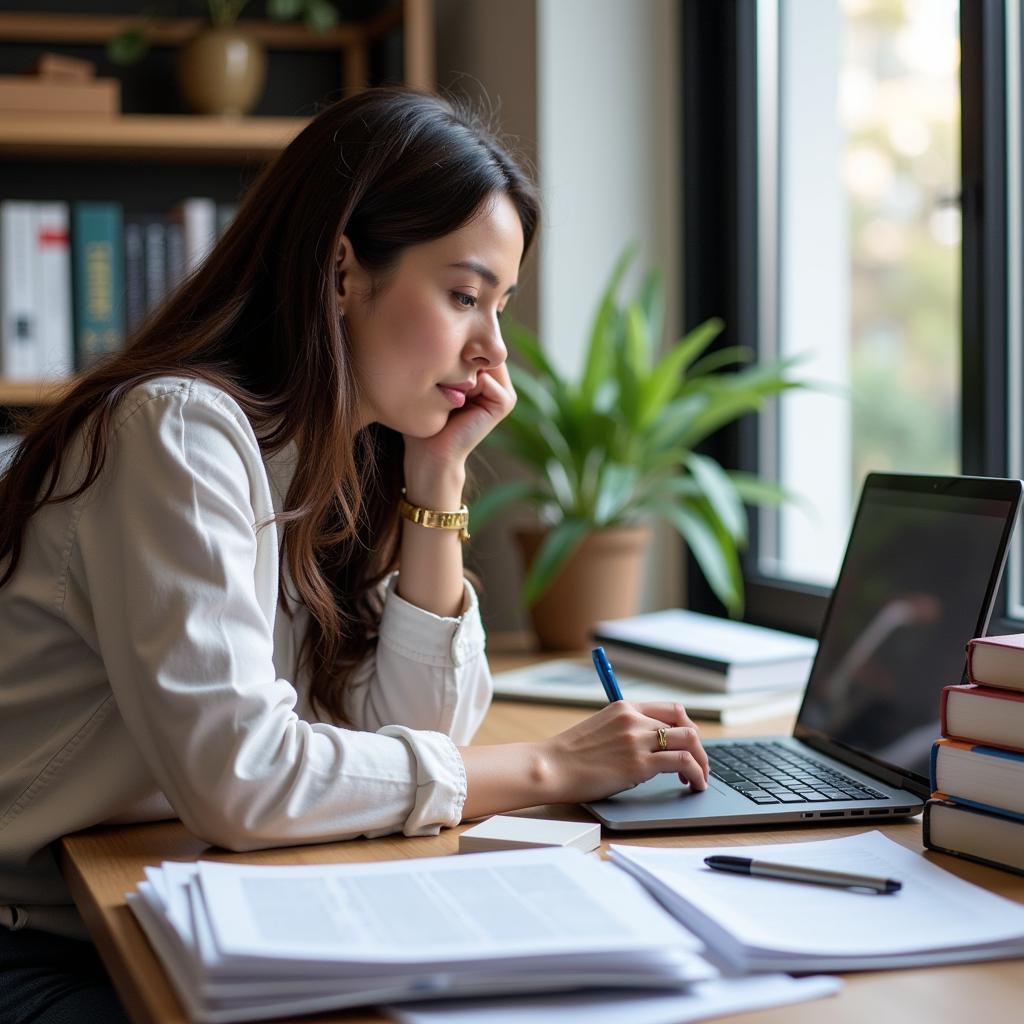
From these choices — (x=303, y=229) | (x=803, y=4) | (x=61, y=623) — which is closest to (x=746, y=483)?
(x=803, y=4)

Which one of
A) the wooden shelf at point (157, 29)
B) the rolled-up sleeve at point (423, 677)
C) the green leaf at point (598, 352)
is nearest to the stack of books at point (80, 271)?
the wooden shelf at point (157, 29)

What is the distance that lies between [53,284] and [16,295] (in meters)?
0.06

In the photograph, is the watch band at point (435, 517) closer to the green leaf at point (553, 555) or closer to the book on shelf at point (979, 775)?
the green leaf at point (553, 555)

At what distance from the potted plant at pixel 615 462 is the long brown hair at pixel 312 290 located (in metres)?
0.67

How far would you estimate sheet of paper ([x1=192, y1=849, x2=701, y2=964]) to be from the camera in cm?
68

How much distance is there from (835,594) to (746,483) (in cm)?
72

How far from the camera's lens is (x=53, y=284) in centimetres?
229

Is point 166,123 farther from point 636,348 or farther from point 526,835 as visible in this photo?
point 526,835

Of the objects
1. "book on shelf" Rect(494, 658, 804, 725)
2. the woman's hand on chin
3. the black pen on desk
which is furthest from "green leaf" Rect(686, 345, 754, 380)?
the black pen on desk

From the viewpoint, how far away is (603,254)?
229 centimetres

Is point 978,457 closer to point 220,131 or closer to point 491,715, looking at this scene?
point 491,715

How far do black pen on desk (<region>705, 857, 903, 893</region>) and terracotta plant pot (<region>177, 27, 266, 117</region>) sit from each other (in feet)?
5.91

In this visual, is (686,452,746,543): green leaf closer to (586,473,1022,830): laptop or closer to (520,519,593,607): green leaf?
(520,519,593,607): green leaf

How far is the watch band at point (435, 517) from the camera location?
4.55ft
